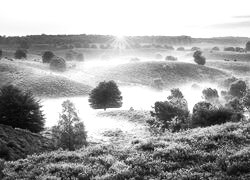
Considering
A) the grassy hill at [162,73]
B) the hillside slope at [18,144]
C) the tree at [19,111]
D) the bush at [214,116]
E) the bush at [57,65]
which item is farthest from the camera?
the grassy hill at [162,73]

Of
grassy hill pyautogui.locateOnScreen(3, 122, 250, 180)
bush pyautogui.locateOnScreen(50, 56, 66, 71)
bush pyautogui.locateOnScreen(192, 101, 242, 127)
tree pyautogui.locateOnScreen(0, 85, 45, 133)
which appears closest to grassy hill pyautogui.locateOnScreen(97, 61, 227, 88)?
bush pyautogui.locateOnScreen(50, 56, 66, 71)

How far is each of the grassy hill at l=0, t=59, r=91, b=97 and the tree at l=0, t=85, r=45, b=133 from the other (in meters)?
58.4

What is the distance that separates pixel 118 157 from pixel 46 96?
288ft

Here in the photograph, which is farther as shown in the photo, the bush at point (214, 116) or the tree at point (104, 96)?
the tree at point (104, 96)

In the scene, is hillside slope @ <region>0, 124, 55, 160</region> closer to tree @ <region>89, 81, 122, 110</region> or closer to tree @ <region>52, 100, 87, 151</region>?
tree @ <region>52, 100, 87, 151</region>

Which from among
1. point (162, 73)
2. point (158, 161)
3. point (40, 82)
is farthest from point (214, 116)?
point (162, 73)

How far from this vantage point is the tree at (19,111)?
42.1 m

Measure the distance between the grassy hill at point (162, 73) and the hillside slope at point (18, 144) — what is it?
105660mm

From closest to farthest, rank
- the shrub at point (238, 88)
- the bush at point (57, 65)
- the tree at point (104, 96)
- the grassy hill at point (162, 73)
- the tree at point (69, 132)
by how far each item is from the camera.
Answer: the tree at point (69, 132) < the tree at point (104, 96) < the shrub at point (238, 88) < the bush at point (57, 65) < the grassy hill at point (162, 73)

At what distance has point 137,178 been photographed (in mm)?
13227

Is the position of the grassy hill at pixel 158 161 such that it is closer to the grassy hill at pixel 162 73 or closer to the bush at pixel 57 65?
the grassy hill at pixel 162 73

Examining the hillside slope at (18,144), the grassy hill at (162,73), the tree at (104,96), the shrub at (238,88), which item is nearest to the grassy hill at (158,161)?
the hillside slope at (18,144)

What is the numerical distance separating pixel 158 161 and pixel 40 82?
328 feet

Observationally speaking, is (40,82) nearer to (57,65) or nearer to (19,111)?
(57,65)
